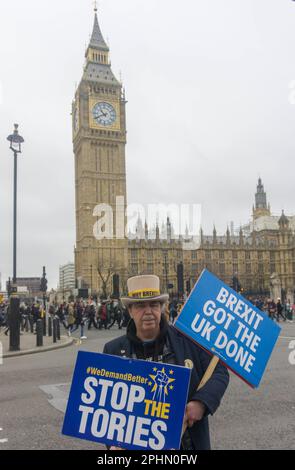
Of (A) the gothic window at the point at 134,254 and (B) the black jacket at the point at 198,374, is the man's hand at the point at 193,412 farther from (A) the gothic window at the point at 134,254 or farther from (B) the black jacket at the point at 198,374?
(A) the gothic window at the point at 134,254

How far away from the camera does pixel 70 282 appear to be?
17412 cm

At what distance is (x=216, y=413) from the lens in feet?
17.9

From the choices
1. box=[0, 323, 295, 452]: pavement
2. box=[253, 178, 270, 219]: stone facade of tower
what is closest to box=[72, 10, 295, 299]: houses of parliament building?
box=[253, 178, 270, 219]: stone facade of tower

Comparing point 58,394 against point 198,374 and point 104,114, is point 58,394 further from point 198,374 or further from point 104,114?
point 104,114

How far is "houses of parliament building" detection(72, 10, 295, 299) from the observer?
79.1 metres

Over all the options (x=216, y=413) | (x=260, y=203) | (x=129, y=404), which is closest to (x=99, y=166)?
(x=260, y=203)

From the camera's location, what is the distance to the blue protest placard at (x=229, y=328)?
8.73 feet

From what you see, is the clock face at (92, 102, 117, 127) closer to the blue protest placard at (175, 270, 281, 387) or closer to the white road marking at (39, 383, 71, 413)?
the white road marking at (39, 383, 71, 413)

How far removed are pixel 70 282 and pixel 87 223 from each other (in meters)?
99.4

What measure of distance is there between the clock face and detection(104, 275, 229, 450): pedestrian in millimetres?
81196

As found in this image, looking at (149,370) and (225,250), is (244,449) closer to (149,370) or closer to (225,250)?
(149,370)

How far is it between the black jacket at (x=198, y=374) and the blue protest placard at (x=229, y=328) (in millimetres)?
110

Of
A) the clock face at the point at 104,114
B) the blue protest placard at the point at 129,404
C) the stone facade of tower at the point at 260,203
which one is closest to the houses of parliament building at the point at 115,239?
the clock face at the point at 104,114
